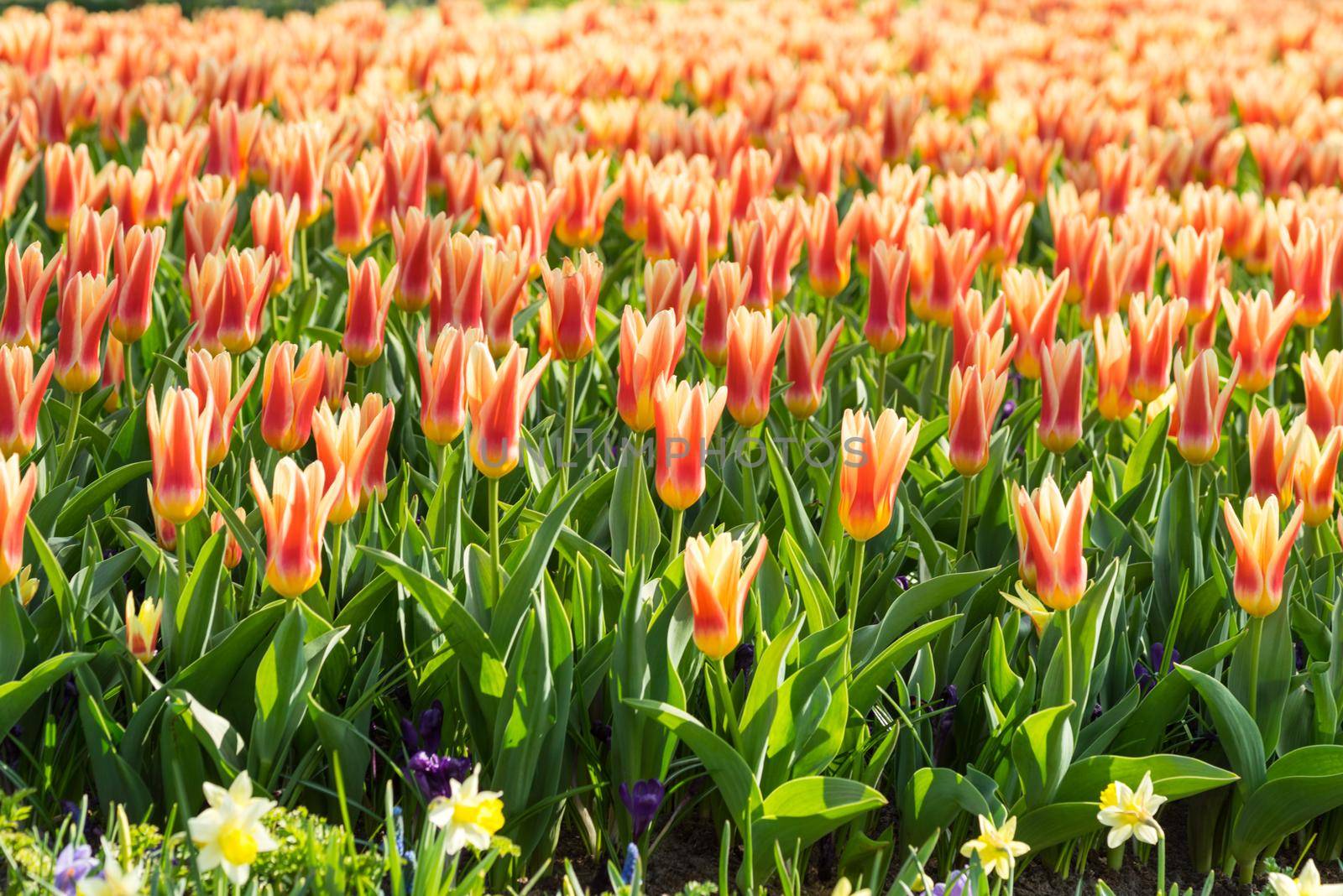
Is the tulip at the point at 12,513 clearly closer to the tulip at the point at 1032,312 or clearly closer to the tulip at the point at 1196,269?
the tulip at the point at 1032,312

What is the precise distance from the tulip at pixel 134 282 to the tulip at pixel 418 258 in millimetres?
517

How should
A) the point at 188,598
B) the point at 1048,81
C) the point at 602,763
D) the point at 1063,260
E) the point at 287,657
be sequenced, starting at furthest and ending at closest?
the point at 1048,81, the point at 1063,260, the point at 602,763, the point at 188,598, the point at 287,657

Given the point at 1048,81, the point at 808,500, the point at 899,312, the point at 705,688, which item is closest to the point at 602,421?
the point at 808,500

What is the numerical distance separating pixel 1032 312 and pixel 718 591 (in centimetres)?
144

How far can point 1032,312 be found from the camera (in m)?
3.17

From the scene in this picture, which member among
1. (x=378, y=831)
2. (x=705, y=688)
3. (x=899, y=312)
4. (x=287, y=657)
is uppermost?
(x=899, y=312)

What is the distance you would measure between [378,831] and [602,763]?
1.29ft

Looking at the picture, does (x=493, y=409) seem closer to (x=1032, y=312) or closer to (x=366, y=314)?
(x=366, y=314)

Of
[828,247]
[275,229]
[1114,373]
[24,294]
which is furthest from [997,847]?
[275,229]

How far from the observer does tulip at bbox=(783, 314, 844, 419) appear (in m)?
2.90

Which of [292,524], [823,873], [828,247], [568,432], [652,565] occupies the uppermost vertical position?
[828,247]

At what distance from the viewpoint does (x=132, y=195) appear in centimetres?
380

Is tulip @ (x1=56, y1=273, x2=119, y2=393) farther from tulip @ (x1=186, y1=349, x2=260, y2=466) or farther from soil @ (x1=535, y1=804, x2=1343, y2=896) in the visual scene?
soil @ (x1=535, y1=804, x2=1343, y2=896)

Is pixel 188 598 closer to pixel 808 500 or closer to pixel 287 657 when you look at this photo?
pixel 287 657
